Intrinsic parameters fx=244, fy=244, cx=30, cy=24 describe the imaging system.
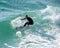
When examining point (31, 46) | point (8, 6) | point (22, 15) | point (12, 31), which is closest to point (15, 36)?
point (12, 31)

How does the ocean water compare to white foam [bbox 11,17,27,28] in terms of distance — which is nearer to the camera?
the ocean water

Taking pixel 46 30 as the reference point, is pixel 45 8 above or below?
above

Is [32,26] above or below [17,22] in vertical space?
below

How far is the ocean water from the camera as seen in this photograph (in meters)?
20.3

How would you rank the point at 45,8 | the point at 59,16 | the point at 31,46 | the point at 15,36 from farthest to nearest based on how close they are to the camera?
the point at 45,8 → the point at 59,16 → the point at 15,36 → the point at 31,46

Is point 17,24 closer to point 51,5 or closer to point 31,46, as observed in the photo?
point 31,46

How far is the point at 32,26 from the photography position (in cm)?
2245

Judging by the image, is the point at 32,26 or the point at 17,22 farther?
the point at 17,22

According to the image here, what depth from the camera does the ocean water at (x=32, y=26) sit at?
20.3 m

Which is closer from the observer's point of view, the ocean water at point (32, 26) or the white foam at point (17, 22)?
the ocean water at point (32, 26)

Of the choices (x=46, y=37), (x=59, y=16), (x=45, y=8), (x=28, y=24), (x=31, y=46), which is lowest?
(x=31, y=46)

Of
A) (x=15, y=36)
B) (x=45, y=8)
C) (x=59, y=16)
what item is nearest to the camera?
(x=15, y=36)

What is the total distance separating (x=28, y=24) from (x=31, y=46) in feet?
9.24

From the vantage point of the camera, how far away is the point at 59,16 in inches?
973
